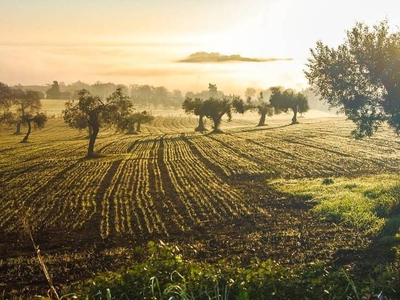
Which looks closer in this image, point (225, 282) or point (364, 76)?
point (225, 282)

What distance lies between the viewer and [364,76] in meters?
33.9

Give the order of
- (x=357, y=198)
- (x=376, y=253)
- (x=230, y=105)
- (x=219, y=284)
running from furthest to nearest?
(x=230, y=105) → (x=357, y=198) → (x=376, y=253) → (x=219, y=284)

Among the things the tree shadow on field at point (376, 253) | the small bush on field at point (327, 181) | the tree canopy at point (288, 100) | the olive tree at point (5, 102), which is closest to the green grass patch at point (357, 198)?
the small bush on field at point (327, 181)

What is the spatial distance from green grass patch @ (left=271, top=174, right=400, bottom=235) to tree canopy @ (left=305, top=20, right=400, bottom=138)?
16.6ft

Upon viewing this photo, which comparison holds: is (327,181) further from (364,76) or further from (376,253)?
(376,253)

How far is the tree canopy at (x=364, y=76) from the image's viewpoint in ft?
108

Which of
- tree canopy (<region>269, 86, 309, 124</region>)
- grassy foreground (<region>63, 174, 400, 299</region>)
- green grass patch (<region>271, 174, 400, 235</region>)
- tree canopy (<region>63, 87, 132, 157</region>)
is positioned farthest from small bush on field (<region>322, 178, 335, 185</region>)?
tree canopy (<region>269, 86, 309, 124</region>)

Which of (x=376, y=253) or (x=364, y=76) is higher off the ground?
(x=364, y=76)

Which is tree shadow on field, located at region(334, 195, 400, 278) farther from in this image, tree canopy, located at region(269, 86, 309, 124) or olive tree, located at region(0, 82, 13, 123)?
tree canopy, located at region(269, 86, 309, 124)

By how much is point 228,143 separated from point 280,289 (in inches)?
2780

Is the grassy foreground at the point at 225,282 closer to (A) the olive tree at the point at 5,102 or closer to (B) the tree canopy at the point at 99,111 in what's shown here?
(B) the tree canopy at the point at 99,111

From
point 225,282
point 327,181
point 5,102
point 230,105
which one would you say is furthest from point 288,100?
point 225,282

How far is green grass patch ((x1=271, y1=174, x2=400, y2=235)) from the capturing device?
2623cm

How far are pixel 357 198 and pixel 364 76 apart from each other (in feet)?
31.0
